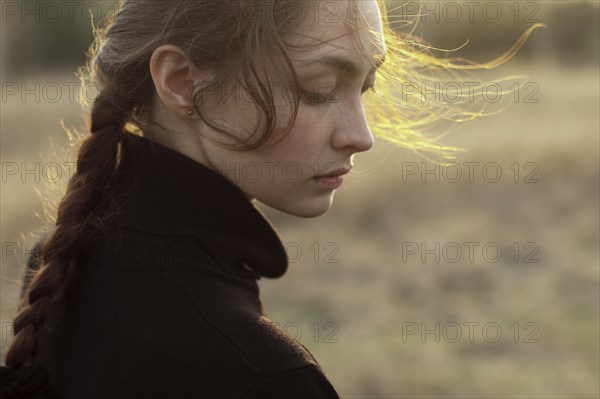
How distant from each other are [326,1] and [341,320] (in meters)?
4.08

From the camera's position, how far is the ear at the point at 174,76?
1.59 metres

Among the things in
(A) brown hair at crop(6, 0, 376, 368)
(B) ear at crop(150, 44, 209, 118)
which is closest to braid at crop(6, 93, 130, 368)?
(A) brown hair at crop(6, 0, 376, 368)

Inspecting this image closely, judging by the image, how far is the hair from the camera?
157 centimetres

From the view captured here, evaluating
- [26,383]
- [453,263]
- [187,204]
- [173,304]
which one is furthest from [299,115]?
[453,263]

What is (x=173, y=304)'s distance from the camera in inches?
55.0

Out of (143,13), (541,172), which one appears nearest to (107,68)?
(143,13)

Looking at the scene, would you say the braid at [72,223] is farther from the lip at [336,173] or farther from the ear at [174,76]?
the lip at [336,173]

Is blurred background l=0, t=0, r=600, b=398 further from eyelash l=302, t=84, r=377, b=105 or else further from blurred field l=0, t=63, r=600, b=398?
eyelash l=302, t=84, r=377, b=105

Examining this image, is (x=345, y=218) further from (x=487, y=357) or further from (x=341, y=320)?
(x=487, y=357)

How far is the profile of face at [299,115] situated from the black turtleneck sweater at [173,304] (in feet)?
0.19

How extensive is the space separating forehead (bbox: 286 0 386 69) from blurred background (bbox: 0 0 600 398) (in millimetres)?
687

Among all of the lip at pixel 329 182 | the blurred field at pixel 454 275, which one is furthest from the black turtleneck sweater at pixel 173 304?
the blurred field at pixel 454 275

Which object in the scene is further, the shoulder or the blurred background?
the blurred background

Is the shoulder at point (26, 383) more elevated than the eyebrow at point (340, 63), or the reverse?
the eyebrow at point (340, 63)
